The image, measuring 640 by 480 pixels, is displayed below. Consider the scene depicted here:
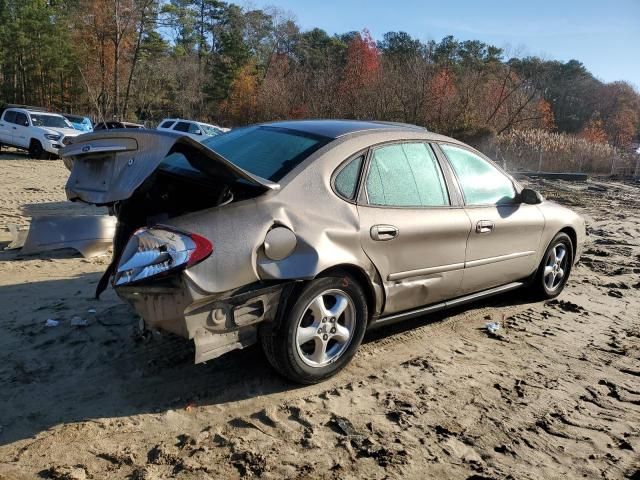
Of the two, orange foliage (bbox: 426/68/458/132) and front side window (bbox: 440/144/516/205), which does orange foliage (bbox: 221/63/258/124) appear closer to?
orange foliage (bbox: 426/68/458/132)

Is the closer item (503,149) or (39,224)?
(39,224)

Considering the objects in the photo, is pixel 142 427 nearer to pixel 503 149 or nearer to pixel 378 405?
pixel 378 405

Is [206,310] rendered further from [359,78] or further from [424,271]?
[359,78]

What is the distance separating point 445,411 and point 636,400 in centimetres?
137

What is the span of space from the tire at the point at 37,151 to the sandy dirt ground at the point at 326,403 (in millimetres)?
16289

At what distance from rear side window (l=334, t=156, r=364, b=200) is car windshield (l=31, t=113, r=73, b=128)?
63.6 feet

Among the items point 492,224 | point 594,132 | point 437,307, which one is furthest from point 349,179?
point 594,132

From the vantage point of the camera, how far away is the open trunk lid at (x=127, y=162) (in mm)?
2924

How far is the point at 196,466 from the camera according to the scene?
8.84 ft

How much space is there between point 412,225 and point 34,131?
1938cm

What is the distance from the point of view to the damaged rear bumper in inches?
116

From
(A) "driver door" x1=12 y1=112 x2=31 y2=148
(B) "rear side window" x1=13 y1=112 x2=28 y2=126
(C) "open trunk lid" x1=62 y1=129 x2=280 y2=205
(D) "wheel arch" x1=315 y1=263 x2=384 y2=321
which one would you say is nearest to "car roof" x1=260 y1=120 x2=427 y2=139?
(C) "open trunk lid" x1=62 y1=129 x2=280 y2=205

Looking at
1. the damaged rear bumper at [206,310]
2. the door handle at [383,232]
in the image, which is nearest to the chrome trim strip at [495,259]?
the door handle at [383,232]

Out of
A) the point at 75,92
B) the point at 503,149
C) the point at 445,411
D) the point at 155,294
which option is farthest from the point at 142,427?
the point at 75,92
